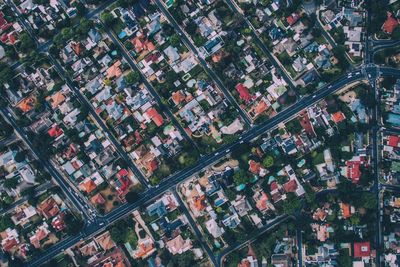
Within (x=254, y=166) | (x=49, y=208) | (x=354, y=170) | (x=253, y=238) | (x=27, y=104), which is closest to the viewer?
(x=354, y=170)

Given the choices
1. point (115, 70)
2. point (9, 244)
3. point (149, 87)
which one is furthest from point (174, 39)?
point (9, 244)

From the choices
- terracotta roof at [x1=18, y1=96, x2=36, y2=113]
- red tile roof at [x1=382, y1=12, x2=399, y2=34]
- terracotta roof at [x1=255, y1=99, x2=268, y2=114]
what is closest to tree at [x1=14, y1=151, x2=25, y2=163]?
terracotta roof at [x1=18, y1=96, x2=36, y2=113]

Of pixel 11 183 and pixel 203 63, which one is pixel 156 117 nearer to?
pixel 203 63

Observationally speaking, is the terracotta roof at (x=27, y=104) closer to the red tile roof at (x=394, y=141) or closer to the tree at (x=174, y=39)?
the tree at (x=174, y=39)

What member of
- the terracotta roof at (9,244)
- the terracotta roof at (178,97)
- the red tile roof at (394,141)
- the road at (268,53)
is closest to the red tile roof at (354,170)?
the red tile roof at (394,141)

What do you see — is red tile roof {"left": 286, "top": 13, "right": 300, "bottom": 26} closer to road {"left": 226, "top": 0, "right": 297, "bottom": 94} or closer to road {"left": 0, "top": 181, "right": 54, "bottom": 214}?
road {"left": 226, "top": 0, "right": 297, "bottom": 94}
